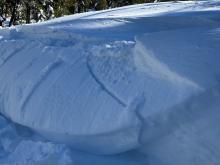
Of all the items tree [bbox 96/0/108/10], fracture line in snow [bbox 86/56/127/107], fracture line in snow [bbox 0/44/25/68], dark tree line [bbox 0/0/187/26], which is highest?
fracture line in snow [bbox 86/56/127/107]

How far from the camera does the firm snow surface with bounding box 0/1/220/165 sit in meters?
2.40

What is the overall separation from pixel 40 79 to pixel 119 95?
808 mm

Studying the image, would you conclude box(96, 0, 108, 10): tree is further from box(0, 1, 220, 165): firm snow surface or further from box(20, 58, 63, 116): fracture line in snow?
box(20, 58, 63, 116): fracture line in snow

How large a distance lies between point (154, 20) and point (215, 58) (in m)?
0.93

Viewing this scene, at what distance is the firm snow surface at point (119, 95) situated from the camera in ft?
7.86

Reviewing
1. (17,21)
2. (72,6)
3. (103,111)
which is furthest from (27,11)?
(103,111)

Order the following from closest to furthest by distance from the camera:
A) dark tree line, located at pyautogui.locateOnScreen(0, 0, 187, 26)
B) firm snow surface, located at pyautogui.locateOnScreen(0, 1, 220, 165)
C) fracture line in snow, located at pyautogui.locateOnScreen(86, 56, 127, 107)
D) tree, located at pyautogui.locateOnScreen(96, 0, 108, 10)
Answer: firm snow surface, located at pyautogui.locateOnScreen(0, 1, 220, 165), fracture line in snow, located at pyautogui.locateOnScreen(86, 56, 127, 107), dark tree line, located at pyautogui.locateOnScreen(0, 0, 187, 26), tree, located at pyautogui.locateOnScreen(96, 0, 108, 10)

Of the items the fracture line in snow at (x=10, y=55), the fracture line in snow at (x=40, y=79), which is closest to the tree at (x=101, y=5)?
the fracture line in snow at (x=10, y=55)

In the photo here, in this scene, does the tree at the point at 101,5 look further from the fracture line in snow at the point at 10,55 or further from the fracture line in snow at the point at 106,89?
the fracture line in snow at the point at 106,89

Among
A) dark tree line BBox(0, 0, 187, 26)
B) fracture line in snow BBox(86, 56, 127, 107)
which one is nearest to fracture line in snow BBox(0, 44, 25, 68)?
fracture line in snow BBox(86, 56, 127, 107)

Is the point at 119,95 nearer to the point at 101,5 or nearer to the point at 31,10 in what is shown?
the point at 31,10

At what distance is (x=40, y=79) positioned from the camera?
3232 millimetres

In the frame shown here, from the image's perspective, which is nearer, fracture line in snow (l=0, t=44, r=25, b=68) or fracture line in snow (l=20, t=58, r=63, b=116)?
fracture line in snow (l=20, t=58, r=63, b=116)

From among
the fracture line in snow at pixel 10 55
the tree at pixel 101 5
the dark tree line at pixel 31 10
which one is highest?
the fracture line in snow at pixel 10 55
